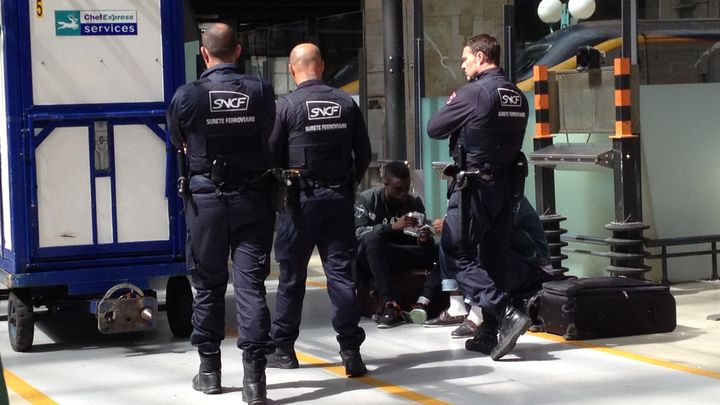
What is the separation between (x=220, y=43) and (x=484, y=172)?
6.23 ft

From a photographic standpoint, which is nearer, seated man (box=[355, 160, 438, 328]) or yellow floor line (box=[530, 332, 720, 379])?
yellow floor line (box=[530, 332, 720, 379])

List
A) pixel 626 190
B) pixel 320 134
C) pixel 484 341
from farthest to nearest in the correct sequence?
pixel 626 190 → pixel 484 341 → pixel 320 134

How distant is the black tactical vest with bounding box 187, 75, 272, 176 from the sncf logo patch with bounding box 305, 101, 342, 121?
1.63ft

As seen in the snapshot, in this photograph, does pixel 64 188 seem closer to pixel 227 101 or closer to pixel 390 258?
pixel 227 101

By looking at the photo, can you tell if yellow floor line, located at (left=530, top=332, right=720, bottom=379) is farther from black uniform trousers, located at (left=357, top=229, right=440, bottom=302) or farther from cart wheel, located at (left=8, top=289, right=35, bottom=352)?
cart wheel, located at (left=8, top=289, right=35, bottom=352)

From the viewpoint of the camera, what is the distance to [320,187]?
750 cm

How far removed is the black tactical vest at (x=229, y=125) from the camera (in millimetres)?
6918

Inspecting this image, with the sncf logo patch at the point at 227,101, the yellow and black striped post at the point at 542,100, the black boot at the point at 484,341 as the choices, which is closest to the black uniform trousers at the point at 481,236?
the black boot at the point at 484,341

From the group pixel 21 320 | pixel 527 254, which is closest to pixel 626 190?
pixel 527 254

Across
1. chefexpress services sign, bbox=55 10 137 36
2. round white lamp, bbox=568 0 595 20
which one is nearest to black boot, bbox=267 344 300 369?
chefexpress services sign, bbox=55 10 137 36

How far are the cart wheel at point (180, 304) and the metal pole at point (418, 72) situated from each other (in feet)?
13.4

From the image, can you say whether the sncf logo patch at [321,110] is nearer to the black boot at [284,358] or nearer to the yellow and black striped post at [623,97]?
the black boot at [284,358]

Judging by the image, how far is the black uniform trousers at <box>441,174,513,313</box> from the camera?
7918 mm

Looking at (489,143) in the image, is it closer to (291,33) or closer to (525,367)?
(525,367)
